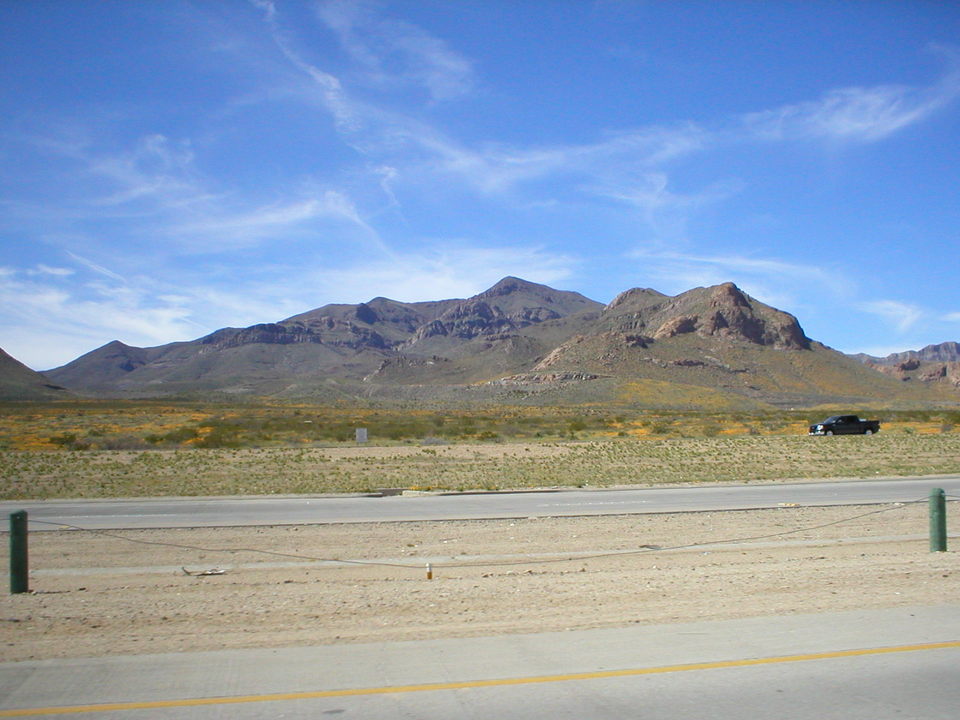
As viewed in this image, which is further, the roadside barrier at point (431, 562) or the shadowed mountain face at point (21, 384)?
the shadowed mountain face at point (21, 384)

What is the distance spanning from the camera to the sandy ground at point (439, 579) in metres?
8.38

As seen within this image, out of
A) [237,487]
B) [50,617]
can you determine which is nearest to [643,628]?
[50,617]

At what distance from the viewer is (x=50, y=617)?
883cm

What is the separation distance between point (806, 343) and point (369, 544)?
167 meters

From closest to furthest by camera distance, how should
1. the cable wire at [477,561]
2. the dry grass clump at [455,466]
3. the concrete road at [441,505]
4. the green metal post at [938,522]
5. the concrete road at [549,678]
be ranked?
the concrete road at [549,678] → the cable wire at [477,561] → the green metal post at [938,522] → the concrete road at [441,505] → the dry grass clump at [455,466]

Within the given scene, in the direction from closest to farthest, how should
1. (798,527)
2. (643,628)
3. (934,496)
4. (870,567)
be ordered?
(643,628), (870,567), (934,496), (798,527)

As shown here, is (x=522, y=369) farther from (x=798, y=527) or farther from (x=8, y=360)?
(x=798, y=527)

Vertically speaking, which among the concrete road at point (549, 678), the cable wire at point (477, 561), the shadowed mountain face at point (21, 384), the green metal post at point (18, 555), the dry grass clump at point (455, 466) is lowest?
the dry grass clump at point (455, 466)

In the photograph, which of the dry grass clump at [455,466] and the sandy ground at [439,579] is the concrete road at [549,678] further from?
the dry grass clump at [455,466]

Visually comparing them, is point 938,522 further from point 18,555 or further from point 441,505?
point 18,555

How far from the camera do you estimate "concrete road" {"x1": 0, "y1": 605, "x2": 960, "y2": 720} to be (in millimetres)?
5824

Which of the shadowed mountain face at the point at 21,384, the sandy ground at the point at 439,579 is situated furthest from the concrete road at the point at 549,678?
the shadowed mountain face at the point at 21,384

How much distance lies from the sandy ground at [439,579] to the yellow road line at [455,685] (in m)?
1.54

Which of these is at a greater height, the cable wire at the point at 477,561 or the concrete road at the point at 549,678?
the concrete road at the point at 549,678
